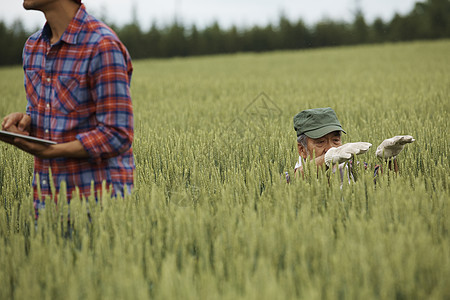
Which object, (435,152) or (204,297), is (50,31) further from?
Result: (435,152)

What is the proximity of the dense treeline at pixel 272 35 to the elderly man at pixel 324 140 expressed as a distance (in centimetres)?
3278

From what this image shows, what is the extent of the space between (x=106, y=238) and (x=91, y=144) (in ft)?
1.18

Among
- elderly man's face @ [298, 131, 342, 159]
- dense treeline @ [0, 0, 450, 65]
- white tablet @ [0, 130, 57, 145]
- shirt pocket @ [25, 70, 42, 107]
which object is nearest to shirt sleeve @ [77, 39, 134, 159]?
white tablet @ [0, 130, 57, 145]

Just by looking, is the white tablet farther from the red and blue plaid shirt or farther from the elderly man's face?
the elderly man's face

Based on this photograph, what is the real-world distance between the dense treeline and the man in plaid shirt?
3360cm

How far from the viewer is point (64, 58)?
6.26 ft

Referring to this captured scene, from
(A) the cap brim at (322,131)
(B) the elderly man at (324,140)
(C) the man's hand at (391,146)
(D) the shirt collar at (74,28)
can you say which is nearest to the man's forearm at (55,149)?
(D) the shirt collar at (74,28)

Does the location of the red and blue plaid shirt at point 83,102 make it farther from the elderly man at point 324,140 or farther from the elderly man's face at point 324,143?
the elderly man's face at point 324,143

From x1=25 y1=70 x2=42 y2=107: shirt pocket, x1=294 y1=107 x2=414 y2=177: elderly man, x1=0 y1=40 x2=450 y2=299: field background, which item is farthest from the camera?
x1=294 y1=107 x2=414 y2=177: elderly man

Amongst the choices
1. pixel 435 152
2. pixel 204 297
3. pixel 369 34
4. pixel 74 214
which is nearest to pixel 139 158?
pixel 74 214

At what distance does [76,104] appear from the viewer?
1915 millimetres

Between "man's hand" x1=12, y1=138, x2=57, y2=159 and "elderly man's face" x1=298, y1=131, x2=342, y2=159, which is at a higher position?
"man's hand" x1=12, y1=138, x2=57, y2=159

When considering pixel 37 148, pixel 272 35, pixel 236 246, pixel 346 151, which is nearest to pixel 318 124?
pixel 346 151

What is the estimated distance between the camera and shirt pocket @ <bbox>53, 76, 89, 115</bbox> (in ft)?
6.22
